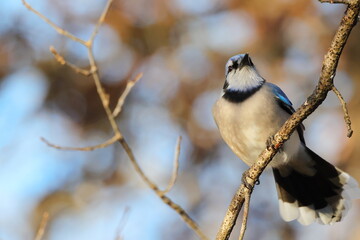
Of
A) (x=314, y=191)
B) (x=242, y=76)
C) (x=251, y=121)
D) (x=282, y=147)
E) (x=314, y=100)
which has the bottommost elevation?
(x=314, y=191)

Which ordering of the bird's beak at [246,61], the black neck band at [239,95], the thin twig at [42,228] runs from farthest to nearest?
the bird's beak at [246,61], the black neck band at [239,95], the thin twig at [42,228]

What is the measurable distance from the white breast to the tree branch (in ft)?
2.43

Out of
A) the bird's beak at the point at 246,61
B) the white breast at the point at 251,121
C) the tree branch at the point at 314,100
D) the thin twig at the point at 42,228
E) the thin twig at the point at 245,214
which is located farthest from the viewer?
the bird's beak at the point at 246,61

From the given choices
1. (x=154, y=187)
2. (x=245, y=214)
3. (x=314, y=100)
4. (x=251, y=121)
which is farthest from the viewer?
(x=251, y=121)

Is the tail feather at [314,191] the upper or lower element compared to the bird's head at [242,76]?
lower

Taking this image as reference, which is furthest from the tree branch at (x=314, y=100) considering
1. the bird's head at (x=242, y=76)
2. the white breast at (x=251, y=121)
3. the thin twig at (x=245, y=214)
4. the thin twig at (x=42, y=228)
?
the bird's head at (x=242, y=76)

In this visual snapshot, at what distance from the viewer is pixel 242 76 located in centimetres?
396

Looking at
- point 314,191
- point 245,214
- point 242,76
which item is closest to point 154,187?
point 245,214

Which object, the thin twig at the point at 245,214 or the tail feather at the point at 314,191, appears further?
the tail feather at the point at 314,191

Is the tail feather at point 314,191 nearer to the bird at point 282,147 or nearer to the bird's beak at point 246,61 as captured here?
the bird at point 282,147

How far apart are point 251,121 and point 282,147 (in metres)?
0.31

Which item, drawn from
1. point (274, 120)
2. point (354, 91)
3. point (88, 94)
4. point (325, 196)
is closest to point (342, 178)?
point (325, 196)

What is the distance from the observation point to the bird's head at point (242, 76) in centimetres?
391

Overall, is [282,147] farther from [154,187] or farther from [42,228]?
[42,228]
